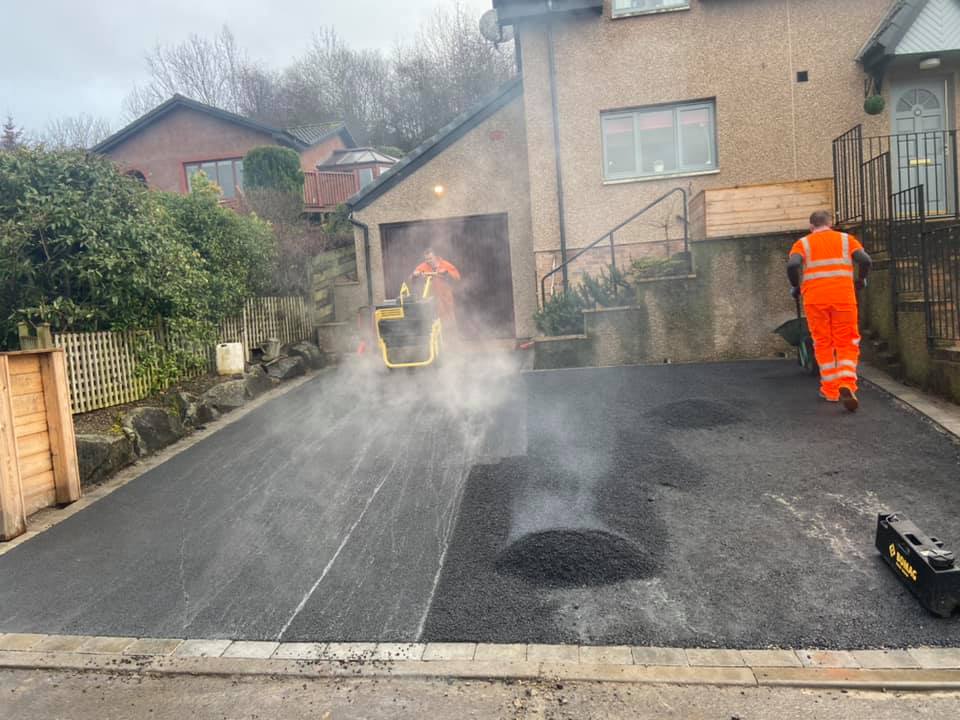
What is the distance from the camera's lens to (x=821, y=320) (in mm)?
6957

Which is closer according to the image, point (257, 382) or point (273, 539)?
point (273, 539)

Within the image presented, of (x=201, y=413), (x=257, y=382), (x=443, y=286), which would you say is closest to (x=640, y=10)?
(x=443, y=286)

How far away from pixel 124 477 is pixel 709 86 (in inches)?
416

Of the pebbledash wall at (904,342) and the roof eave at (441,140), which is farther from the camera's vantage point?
the roof eave at (441,140)

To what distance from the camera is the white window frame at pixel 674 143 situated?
39.5 feet

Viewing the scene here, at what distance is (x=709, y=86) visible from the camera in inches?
468

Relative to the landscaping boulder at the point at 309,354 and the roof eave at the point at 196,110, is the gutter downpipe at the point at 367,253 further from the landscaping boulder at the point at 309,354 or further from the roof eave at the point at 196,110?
the roof eave at the point at 196,110

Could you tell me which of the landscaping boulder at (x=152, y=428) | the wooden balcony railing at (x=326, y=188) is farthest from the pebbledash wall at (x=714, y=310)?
the wooden balcony railing at (x=326, y=188)

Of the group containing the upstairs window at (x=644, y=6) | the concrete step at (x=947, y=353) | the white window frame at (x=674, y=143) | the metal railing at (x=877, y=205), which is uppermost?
the upstairs window at (x=644, y=6)

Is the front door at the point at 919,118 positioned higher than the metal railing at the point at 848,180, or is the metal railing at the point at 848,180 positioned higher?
the front door at the point at 919,118

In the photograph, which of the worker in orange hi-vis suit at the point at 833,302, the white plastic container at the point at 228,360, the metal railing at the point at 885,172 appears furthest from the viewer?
the white plastic container at the point at 228,360

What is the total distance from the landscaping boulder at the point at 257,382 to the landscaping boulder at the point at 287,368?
23cm

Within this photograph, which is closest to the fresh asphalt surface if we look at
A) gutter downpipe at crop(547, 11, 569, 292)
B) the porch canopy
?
gutter downpipe at crop(547, 11, 569, 292)

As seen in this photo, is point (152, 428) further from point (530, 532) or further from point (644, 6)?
point (644, 6)
